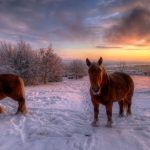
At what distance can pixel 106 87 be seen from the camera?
634 centimetres

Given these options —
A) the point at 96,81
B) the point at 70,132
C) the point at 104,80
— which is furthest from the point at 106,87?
the point at 70,132

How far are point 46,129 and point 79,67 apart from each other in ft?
102

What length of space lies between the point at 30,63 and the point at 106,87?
1869 cm

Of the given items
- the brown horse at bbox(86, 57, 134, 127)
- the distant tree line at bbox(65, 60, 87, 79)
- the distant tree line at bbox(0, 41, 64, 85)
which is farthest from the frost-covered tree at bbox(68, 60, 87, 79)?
the brown horse at bbox(86, 57, 134, 127)

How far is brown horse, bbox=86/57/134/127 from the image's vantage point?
18.8 ft

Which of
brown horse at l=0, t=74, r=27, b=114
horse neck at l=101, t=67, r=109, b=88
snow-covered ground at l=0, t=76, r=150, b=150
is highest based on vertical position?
horse neck at l=101, t=67, r=109, b=88

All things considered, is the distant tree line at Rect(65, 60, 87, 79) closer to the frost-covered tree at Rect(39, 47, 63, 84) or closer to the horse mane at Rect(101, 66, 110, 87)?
the frost-covered tree at Rect(39, 47, 63, 84)

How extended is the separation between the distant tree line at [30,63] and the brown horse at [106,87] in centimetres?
1681

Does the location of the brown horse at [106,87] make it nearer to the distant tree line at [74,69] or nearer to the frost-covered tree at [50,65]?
the frost-covered tree at [50,65]

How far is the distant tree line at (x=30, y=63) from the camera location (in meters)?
23.5

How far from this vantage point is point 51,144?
17.0 feet

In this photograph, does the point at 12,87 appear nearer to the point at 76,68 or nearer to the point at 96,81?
the point at 96,81

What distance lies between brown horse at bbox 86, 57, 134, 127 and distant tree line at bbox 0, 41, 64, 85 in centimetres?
1681

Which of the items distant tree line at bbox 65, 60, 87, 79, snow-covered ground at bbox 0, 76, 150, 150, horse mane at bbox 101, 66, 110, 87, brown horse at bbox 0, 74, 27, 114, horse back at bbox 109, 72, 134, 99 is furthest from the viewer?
distant tree line at bbox 65, 60, 87, 79
